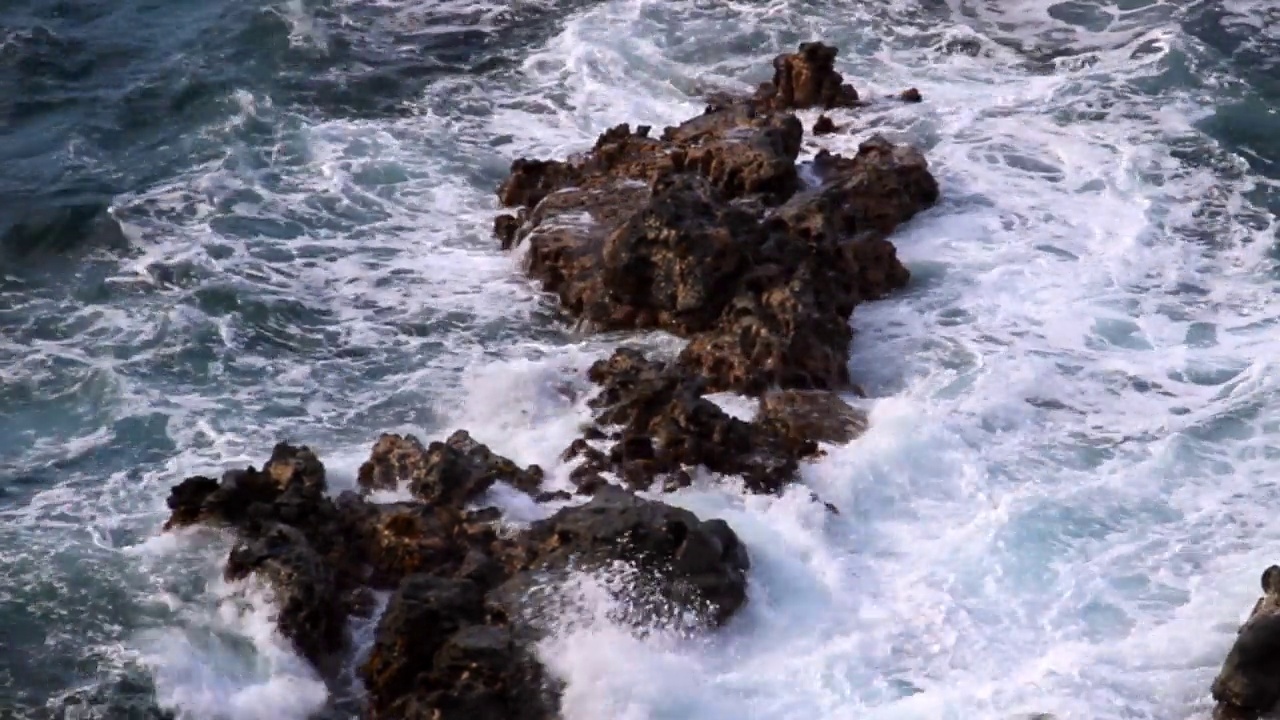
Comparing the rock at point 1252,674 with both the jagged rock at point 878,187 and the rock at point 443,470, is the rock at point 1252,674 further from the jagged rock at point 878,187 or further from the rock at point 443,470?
the jagged rock at point 878,187

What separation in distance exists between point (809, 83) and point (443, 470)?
30.2 feet

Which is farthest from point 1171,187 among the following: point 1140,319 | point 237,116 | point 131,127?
point 131,127

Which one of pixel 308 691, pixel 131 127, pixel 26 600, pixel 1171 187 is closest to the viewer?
pixel 308 691

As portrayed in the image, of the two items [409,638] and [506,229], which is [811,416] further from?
[506,229]

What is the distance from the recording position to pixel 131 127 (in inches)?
803

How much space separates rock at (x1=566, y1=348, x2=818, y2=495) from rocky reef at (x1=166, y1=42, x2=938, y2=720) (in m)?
0.02

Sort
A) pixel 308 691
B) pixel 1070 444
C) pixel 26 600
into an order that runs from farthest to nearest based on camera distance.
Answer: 1. pixel 1070 444
2. pixel 26 600
3. pixel 308 691

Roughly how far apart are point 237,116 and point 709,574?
11.2 m

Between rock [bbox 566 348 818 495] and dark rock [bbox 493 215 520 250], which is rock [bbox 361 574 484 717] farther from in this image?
dark rock [bbox 493 215 520 250]

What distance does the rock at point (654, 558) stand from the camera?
12.1 m

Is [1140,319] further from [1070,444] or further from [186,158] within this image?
[186,158]

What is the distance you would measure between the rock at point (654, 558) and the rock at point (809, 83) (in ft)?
30.3

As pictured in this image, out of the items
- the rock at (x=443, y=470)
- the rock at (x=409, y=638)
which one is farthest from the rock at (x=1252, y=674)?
the rock at (x=443, y=470)

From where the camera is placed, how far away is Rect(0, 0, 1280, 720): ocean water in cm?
1181
